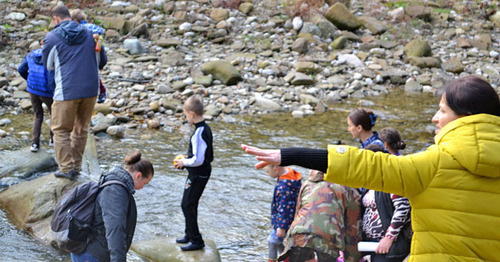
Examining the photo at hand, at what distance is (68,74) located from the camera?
20.7 ft

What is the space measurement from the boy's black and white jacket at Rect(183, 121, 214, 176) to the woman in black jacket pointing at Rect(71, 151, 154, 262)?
1.33 m

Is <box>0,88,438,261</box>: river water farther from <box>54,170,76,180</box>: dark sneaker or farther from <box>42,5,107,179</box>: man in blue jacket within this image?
<box>42,5,107,179</box>: man in blue jacket

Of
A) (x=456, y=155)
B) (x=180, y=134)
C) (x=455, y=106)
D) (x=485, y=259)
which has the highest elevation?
(x=455, y=106)

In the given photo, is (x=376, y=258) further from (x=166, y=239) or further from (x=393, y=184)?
(x=166, y=239)

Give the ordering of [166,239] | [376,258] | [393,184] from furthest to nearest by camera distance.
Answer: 1. [166,239]
2. [376,258]
3. [393,184]

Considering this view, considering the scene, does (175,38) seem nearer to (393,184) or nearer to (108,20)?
(108,20)

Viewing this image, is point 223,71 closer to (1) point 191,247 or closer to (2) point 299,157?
(1) point 191,247

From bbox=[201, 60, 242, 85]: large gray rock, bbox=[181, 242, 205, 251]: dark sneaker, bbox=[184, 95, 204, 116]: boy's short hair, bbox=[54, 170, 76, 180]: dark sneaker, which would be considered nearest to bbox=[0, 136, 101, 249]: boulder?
bbox=[54, 170, 76, 180]: dark sneaker

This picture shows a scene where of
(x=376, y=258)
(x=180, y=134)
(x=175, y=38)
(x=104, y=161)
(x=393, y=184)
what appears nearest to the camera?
(x=393, y=184)

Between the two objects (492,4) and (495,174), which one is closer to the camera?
(495,174)

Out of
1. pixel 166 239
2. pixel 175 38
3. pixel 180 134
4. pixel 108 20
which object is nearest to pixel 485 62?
pixel 175 38

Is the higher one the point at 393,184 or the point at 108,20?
the point at 393,184

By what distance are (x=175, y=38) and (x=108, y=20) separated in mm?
2355

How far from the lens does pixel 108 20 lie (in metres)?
17.4
